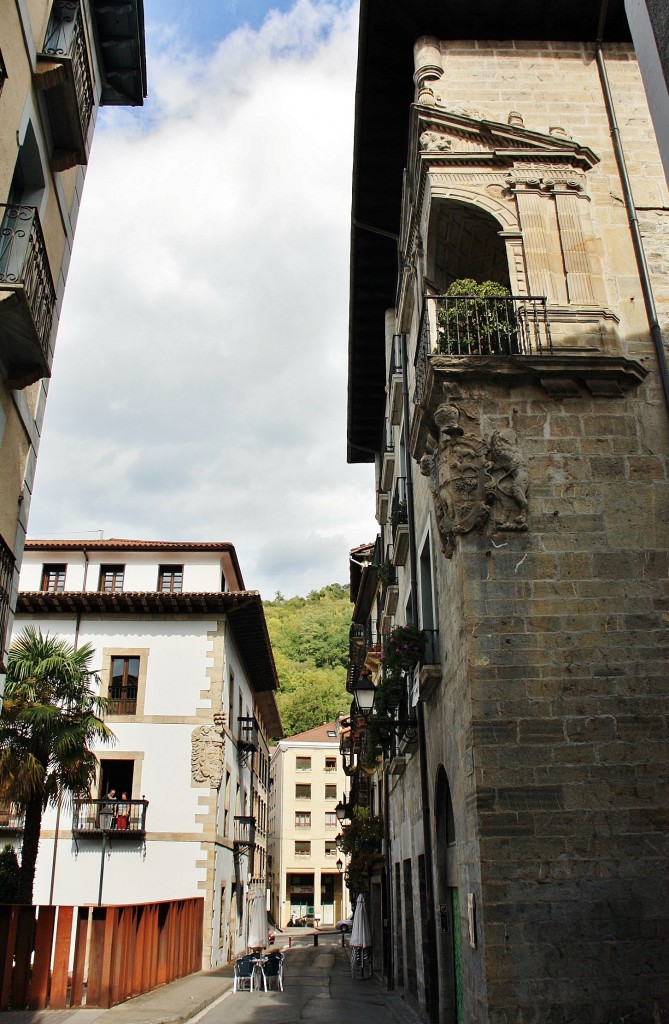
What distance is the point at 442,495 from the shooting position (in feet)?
31.6

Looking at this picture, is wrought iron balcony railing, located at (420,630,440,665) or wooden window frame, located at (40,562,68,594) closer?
wrought iron balcony railing, located at (420,630,440,665)

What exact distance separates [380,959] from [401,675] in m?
13.9

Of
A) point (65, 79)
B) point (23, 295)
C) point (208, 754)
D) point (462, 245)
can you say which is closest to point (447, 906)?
point (23, 295)

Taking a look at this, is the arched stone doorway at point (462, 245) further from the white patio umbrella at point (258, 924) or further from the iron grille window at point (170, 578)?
the white patio umbrella at point (258, 924)

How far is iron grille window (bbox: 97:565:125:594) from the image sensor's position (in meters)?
26.4

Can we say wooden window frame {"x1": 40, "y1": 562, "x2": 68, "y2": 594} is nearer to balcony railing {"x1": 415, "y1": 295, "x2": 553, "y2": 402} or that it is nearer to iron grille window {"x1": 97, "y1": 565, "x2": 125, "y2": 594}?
iron grille window {"x1": 97, "y1": 565, "x2": 125, "y2": 594}

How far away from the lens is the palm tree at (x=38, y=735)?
48.9 feet

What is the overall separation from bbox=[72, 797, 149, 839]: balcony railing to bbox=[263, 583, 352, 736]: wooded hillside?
147 feet

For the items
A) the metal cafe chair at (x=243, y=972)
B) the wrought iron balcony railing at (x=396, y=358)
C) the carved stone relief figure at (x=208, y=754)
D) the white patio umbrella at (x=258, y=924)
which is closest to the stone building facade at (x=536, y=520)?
the wrought iron balcony railing at (x=396, y=358)

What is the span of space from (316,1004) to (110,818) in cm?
820

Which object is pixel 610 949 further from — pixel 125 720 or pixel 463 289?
pixel 125 720

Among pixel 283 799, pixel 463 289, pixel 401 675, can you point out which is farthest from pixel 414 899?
pixel 283 799

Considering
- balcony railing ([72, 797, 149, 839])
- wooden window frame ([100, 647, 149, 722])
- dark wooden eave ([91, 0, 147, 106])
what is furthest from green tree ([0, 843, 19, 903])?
dark wooden eave ([91, 0, 147, 106])

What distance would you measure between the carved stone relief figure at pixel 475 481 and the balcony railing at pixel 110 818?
16121 millimetres
